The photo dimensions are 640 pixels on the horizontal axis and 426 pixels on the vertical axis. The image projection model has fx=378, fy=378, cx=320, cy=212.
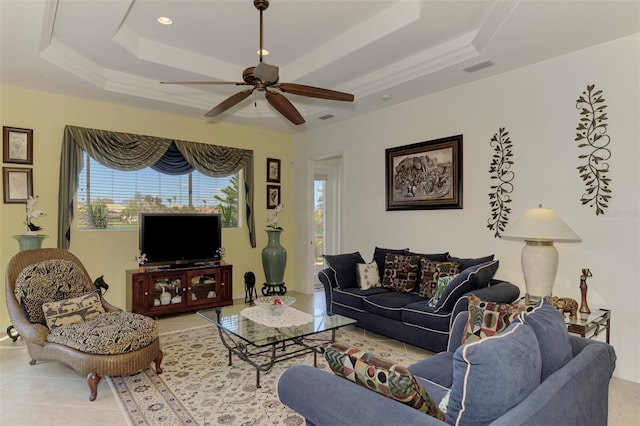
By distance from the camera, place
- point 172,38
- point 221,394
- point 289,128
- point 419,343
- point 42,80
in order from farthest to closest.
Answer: point 289,128 → point 42,80 → point 172,38 → point 419,343 → point 221,394

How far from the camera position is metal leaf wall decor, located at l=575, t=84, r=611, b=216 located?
3348 millimetres

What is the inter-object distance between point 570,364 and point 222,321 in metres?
2.63

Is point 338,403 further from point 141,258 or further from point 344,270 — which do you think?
point 141,258

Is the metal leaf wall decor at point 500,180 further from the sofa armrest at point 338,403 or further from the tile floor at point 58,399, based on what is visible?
the sofa armrest at point 338,403

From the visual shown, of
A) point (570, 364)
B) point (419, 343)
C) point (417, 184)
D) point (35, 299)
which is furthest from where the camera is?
point (417, 184)

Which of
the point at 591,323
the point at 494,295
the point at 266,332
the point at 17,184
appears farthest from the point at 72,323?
the point at 591,323

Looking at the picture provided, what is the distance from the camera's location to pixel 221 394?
2.90m

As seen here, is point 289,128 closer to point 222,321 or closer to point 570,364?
point 222,321

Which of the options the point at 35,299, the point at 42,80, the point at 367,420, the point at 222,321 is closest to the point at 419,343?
the point at 222,321

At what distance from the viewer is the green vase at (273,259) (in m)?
6.10

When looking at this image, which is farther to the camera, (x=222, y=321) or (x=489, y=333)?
(x=222, y=321)

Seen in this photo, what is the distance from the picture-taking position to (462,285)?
3.40 meters

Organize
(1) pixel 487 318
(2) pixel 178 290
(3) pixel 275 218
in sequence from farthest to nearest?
1. (3) pixel 275 218
2. (2) pixel 178 290
3. (1) pixel 487 318

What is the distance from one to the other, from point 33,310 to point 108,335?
960mm
